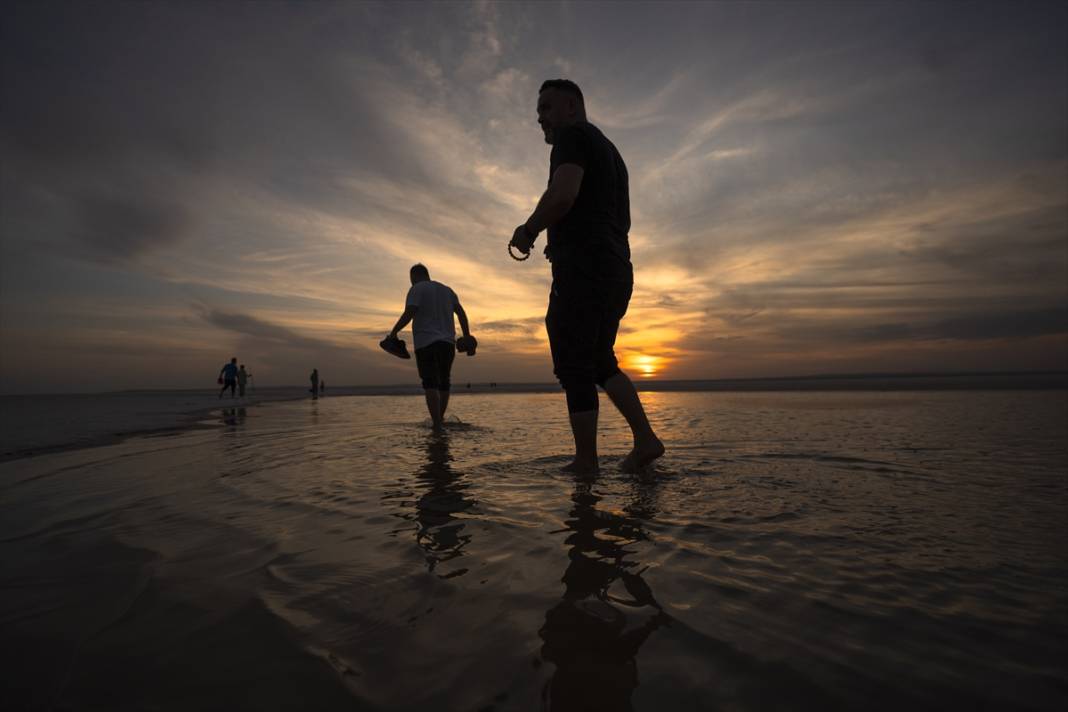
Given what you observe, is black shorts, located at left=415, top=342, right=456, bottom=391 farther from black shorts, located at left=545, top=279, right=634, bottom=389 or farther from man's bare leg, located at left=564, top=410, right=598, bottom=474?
man's bare leg, located at left=564, top=410, right=598, bottom=474

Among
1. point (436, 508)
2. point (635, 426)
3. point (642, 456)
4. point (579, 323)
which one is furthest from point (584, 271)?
point (436, 508)

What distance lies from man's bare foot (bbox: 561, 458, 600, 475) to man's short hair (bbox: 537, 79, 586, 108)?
8.91ft

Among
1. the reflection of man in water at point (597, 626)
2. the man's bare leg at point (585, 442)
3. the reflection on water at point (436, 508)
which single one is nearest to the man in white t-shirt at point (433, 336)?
the reflection on water at point (436, 508)

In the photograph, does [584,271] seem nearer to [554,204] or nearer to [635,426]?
[554,204]

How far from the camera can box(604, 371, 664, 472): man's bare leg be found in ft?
10.9

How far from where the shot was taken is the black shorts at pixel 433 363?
6938mm

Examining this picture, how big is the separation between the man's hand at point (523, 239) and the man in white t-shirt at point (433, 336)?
361 centimetres

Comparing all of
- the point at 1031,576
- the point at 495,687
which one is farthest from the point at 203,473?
the point at 1031,576

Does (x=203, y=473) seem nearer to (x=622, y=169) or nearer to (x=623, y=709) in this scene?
(x=623, y=709)

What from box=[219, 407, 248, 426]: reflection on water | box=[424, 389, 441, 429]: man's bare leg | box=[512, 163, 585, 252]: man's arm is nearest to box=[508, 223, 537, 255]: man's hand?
box=[512, 163, 585, 252]: man's arm

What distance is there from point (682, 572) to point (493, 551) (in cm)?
67

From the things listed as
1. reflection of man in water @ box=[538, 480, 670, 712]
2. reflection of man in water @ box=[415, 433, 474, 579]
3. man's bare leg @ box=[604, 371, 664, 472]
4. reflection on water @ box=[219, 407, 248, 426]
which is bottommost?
reflection of man in water @ box=[538, 480, 670, 712]

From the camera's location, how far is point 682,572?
1548 millimetres

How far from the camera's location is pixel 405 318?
6.63 m
